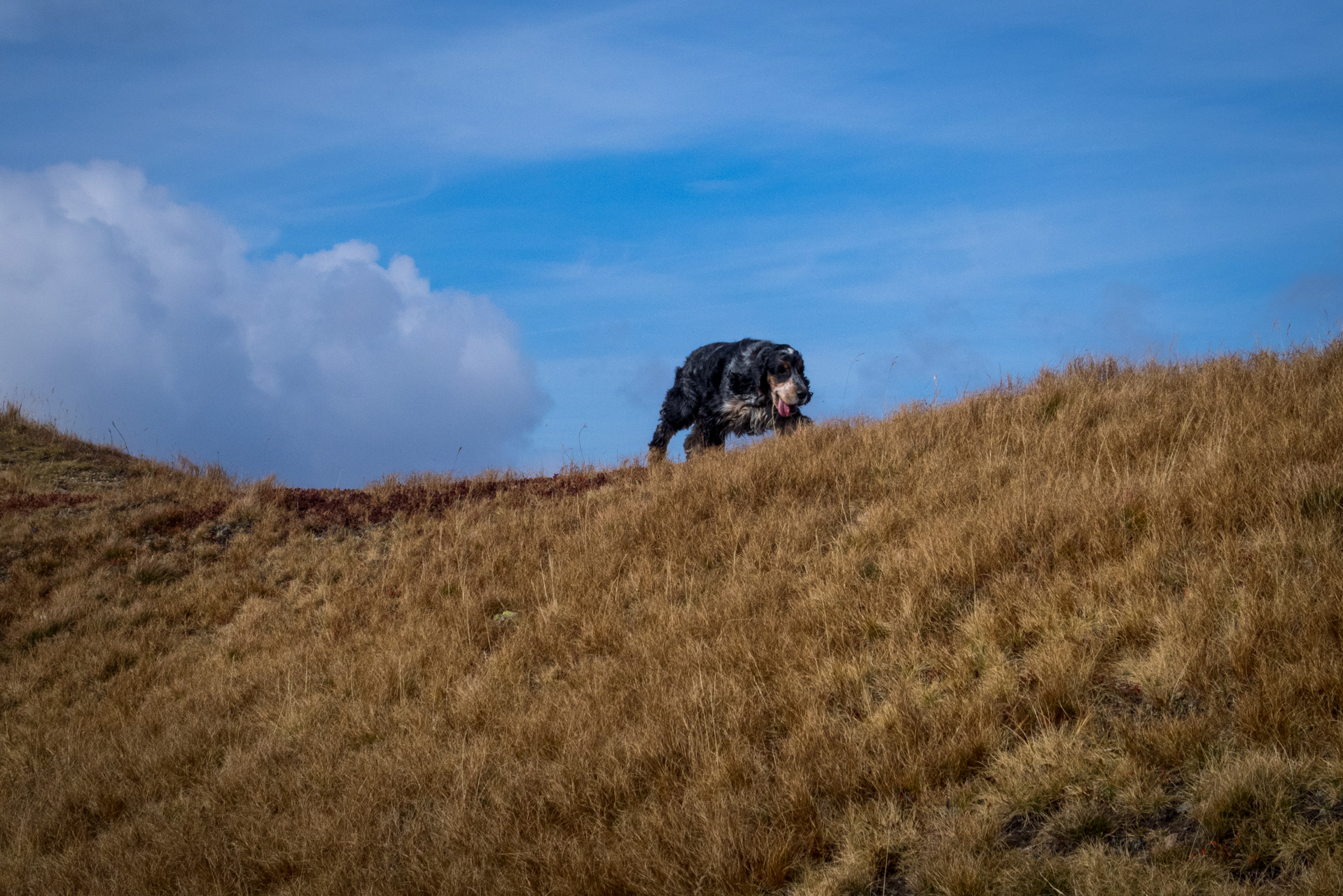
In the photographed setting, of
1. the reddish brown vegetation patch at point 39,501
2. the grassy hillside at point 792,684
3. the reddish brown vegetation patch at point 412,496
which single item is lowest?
the grassy hillside at point 792,684

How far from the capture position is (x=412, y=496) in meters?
10.7

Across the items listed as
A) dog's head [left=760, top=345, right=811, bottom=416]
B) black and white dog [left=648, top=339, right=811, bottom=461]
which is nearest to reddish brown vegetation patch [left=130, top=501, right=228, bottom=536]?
black and white dog [left=648, top=339, right=811, bottom=461]

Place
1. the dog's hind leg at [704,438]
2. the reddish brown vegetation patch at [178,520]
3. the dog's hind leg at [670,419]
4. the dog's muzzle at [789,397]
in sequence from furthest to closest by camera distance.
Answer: the dog's hind leg at [670,419]
the dog's hind leg at [704,438]
the reddish brown vegetation patch at [178,520]
the dog's muzzle at [789,397]

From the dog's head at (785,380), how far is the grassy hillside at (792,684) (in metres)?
1.12

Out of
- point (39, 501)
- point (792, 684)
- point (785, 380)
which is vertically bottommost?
point (792, 684)

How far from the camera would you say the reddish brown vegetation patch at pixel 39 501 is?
1095 centimetres

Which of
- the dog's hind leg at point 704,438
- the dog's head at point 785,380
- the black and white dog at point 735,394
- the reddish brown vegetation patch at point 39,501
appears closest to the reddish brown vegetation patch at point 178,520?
the reddish brown vegetation patch at point 39,501

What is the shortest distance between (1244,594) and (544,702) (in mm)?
3501

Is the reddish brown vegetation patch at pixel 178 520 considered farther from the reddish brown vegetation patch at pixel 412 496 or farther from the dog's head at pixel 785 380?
the dog's head at pixel 785 380

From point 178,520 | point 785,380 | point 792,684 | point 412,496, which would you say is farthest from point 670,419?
point 792,684

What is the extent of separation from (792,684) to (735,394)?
650 cm

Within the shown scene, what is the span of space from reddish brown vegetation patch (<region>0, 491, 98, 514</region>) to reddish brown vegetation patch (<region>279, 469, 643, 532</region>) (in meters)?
2.64

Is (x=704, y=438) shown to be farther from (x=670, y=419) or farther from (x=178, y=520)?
(x=178, y=520)

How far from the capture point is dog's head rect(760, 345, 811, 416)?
10.0 meters
